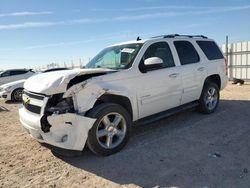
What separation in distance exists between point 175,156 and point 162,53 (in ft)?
7.71

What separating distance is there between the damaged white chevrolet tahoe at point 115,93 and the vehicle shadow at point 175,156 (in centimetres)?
35

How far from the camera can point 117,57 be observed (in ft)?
19.0

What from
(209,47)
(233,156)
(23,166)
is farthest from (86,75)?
(209,47)

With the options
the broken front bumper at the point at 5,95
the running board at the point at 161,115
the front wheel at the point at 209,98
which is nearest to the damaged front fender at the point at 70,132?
the running board at the point at 161,115

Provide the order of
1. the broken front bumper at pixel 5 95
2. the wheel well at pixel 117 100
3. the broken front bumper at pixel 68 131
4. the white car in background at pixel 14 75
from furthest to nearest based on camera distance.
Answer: the white car in background at pixel 14 75 < the broken front bumper at pixel 5 95 < the wheel well at pixel 117 100 < the broken front bumper at pixel 68 131

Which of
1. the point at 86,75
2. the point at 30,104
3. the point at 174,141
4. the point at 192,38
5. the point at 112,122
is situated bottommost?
the point at 174,141

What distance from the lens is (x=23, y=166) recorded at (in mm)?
4562

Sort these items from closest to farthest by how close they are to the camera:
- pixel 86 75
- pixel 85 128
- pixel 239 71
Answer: pixel 85 128 → pixel 86 75 → pixel 239 71

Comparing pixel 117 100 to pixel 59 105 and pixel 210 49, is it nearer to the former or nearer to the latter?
pixel 59 105

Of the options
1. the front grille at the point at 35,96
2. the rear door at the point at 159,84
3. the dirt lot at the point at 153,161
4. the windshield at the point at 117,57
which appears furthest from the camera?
the windshield at the point at 117,57

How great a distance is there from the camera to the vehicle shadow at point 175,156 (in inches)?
152

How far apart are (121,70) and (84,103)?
3.37 ft

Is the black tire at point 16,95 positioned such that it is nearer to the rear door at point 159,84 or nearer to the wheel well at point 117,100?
the rear door at point 159,84

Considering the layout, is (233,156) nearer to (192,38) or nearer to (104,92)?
(104,92)
